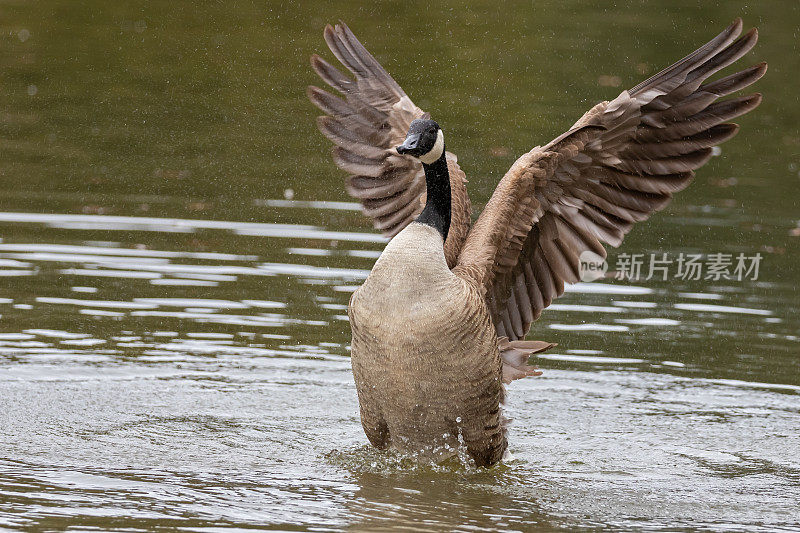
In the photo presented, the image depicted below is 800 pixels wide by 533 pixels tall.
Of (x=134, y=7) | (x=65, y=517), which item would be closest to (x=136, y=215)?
(x=65, y=517)

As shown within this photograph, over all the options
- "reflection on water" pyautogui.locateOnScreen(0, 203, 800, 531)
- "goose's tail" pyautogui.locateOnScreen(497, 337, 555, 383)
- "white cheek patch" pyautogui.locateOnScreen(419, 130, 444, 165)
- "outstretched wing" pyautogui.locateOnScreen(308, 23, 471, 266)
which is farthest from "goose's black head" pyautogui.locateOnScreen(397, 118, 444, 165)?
"reflection on water" pyautogui.locateOnScreen(0, 203, 800, 531)

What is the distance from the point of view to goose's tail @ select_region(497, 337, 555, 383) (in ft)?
25.2

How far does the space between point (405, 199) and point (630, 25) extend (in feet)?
53.8

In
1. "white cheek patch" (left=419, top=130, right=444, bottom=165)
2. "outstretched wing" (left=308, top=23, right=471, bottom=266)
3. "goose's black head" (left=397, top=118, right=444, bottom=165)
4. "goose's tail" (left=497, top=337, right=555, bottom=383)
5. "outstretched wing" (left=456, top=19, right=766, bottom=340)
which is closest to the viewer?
"goose's black head" (left=397, top=118, right=444, bottom=165)

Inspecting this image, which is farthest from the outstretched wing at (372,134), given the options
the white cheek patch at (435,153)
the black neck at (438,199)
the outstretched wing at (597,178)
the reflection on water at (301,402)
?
the white cheek patch at (435,153)

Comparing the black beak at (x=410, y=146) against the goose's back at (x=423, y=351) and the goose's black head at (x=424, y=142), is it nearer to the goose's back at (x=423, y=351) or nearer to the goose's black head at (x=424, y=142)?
the goose's black head at (x=424, y=142)

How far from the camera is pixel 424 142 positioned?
7105 mm

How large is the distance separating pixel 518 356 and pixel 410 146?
5.22 ft

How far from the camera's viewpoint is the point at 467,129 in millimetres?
17375

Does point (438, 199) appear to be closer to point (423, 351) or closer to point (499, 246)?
point (499, 246)

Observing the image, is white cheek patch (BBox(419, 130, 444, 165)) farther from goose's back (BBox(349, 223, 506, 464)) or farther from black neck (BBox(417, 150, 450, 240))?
goose's back (BBox(349, 223, 506, 464))

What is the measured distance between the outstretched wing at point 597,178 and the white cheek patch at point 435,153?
1.64 feet

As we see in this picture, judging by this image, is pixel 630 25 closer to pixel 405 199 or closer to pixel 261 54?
pixel 261 54

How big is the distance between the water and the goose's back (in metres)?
0.33
